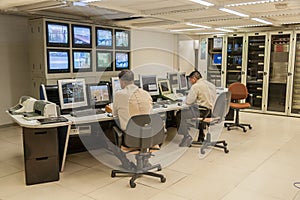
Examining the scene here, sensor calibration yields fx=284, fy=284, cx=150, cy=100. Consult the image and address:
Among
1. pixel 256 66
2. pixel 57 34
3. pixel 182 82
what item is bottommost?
pixel 182 82

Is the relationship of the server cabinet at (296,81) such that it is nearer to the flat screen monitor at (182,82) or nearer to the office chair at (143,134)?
the flat screen monitor at (182,82)

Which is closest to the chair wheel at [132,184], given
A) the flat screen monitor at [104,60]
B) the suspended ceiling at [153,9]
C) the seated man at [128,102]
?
the seated man at [128,102]

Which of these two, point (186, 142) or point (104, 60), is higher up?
point (104, 60)

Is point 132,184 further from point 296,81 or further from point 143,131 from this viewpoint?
point 296,81

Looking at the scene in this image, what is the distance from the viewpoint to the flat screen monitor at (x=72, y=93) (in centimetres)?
383

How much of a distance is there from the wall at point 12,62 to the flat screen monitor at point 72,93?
9.05 feet

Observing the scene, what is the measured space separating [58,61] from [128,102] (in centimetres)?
296

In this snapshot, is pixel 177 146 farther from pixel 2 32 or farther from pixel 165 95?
pixel 2 32

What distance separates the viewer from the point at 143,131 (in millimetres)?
3182

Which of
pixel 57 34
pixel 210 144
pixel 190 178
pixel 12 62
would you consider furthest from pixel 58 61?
pixel 190 178

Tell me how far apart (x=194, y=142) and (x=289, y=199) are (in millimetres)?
2027

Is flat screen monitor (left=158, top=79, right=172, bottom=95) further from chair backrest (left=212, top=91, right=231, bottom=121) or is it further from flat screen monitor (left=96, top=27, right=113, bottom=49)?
flat screen monitor (left=96, top=27, right=113, bottom=49)

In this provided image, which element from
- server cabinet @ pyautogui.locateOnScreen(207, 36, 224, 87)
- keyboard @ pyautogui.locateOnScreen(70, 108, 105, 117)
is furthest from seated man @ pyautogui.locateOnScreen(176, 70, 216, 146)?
server cabinet @ pyautogui.locateOnScreen(207, 36, 224, 87)

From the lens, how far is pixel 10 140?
511cm
